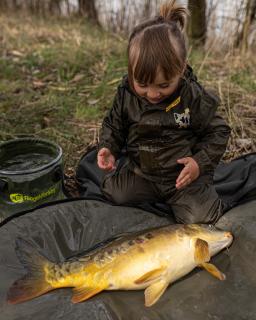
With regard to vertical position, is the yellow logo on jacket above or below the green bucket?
above

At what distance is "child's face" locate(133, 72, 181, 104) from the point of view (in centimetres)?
194

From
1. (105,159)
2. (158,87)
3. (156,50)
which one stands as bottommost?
(105,159)

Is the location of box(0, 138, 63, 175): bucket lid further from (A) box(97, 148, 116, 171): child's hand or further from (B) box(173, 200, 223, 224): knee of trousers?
(B) box(173, 200, 223, 224): knee of trousers

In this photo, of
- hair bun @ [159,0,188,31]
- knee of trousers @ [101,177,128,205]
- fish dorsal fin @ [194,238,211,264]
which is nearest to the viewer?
fish dorsal fin @ [194,238,211,264]

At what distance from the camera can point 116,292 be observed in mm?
1771

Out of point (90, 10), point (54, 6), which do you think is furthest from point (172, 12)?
point (54, 6)

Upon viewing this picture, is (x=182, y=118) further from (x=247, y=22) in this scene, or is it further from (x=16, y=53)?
(x=16, y=53)

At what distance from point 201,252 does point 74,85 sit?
8.29ft

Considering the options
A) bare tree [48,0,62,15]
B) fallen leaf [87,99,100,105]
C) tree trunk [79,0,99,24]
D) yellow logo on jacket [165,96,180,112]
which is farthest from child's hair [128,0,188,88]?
bare tree [48,0,62,15]

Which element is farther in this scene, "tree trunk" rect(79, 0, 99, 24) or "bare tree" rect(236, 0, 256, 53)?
"tree trunk" rect(79, 0, 99, 24)

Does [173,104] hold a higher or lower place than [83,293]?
higher

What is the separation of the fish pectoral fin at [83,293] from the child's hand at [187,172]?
62 centimetres

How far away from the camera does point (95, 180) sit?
2689 mm

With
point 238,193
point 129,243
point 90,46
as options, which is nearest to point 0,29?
point 90,46
